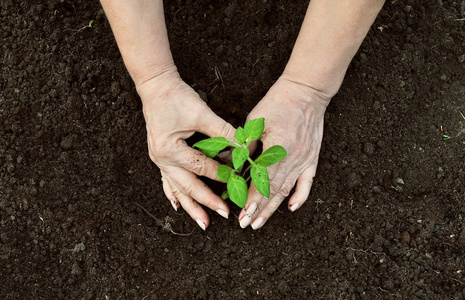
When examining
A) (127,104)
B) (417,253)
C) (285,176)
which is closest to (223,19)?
(127,104)

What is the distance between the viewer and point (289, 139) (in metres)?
2.60

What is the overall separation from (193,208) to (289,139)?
0.72 metres

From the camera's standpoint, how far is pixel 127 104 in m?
3.00

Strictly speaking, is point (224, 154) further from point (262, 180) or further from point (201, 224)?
A: point (262, 180)

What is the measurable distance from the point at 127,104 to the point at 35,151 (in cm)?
66

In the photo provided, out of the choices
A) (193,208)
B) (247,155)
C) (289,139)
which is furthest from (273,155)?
(193,208)

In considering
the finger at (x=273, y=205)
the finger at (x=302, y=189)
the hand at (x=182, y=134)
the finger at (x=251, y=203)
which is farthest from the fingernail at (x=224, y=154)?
the finger at (x=302, y=189)

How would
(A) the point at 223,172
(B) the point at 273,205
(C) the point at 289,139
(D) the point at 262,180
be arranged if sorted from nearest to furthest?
(D) the point at 262,180 < (A) the point at 223,172 < (C) the point at 289,139 < (B) the point at 273,205

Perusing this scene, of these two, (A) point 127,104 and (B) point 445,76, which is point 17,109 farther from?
(B) point 445,76

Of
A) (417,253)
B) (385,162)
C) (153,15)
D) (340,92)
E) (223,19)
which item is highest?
(153,15)

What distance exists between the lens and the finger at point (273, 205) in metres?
2.68

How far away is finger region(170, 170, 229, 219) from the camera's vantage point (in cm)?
266

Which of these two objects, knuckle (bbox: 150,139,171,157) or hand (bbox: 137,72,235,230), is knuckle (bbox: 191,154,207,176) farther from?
knuckle (bbox: 150,139,171,157)

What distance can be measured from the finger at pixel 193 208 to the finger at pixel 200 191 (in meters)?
0.08
